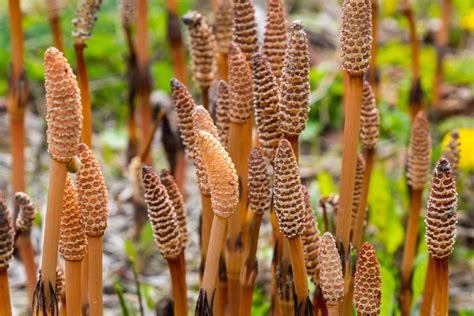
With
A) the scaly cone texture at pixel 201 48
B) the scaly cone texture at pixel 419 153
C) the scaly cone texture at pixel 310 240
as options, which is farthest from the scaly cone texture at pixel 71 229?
the scaly cone texture at pixel 419 153

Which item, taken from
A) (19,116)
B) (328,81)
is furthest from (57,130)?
(328,81)

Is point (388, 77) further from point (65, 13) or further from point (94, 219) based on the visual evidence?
point (94, 219)

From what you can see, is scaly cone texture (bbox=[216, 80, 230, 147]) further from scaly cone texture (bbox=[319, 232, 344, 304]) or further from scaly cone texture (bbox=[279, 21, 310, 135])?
scaly cone texture (bbox=[319, 232, 344, 304])

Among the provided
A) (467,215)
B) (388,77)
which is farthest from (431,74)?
(467,215)

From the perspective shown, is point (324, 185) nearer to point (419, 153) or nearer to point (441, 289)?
point (419, 153)

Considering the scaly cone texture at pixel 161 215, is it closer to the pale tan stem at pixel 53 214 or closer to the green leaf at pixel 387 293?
the pale tan stem at pixel 53 214

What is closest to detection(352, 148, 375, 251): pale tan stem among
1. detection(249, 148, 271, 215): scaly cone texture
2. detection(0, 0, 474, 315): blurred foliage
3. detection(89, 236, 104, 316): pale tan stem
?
detection(249, 148, 271, 215): scaly cone texture
